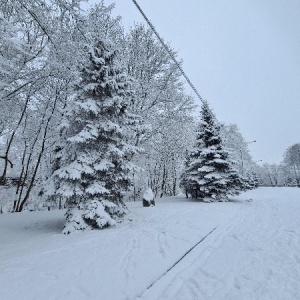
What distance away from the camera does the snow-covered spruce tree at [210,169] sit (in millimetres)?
13898

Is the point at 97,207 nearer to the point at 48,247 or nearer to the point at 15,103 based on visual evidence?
the point at 48,247

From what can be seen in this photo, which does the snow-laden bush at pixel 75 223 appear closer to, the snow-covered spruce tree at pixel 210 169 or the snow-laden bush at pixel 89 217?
the snow-laden bush at pixel 89 217

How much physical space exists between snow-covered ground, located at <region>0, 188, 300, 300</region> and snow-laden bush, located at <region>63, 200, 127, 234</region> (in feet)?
1.17

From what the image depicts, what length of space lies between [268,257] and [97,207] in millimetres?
4606

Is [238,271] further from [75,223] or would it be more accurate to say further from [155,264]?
[75,223]

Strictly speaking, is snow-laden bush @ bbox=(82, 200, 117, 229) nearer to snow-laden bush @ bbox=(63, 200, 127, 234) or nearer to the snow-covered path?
snow-laden bush @ bbox=(63, 200, 127, 234)

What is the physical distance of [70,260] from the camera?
398 centimetres

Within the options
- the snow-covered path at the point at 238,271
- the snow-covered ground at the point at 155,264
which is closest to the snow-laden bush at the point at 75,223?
the snow-covered ground at the point at 155,264

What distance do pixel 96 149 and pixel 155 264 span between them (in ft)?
15.5

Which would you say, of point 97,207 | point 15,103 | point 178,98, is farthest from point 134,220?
point 178,98

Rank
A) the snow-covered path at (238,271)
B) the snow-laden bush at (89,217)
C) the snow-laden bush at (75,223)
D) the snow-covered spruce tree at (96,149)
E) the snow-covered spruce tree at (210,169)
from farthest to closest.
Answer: the snow-covered spruce tree at (210,169) < the snow-covered spruce tree at (96,149) < the snow-laden bush at (89,217) < the snow-laden bush at (75,223) < the snow-covered path at (238,271)

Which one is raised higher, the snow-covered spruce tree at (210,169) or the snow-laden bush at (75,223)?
the snow-covered spruce tree at (210,169)

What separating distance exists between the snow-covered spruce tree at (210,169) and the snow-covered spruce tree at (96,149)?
7796mm

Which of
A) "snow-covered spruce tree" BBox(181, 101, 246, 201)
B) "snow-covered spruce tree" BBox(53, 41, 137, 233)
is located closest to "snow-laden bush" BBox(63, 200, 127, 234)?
"snow-covered spruce tree" BBox(53, 41, 137, 233)
